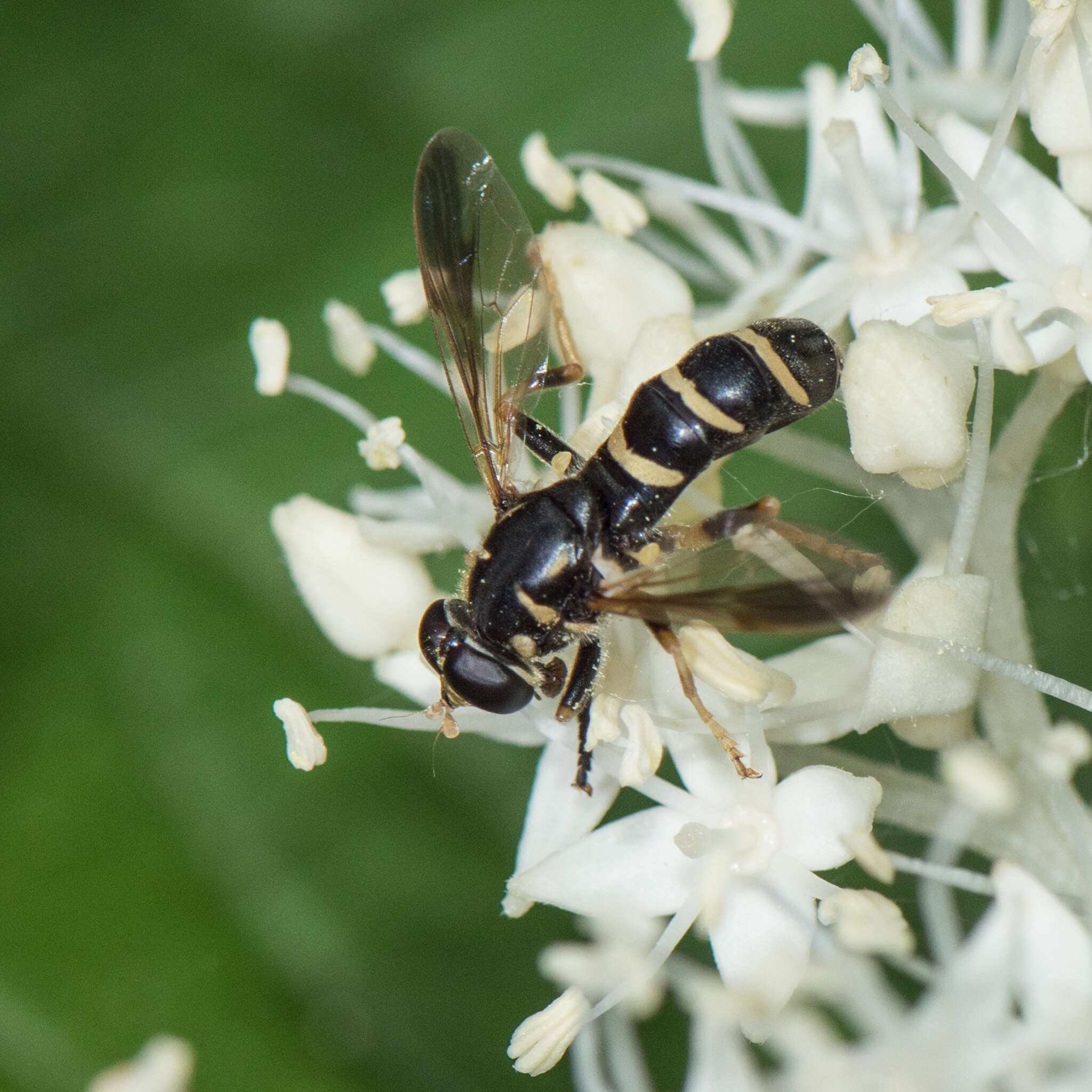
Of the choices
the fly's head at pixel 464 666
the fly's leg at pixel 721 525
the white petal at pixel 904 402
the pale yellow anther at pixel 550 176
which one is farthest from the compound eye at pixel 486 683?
the pale yellow anther at pixel 550 176

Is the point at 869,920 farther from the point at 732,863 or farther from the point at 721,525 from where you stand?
the point at 721,525

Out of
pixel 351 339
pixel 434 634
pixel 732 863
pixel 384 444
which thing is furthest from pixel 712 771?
pixel 351 339

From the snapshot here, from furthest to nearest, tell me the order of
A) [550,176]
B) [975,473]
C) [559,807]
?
[550,176], [559,807], [975,473]

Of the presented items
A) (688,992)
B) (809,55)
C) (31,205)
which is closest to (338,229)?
(31,205)

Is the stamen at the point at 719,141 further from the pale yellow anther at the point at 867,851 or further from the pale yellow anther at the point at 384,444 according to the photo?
the pale yellow anther at the point at 867,851

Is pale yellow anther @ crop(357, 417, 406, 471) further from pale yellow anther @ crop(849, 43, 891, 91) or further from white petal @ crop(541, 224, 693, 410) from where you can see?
pale yellow anther @ crop(849, 43, 891, 91)

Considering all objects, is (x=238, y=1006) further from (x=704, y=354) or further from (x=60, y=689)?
(x=704, y=354)

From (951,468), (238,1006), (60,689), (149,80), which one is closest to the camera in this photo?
(951,468)
